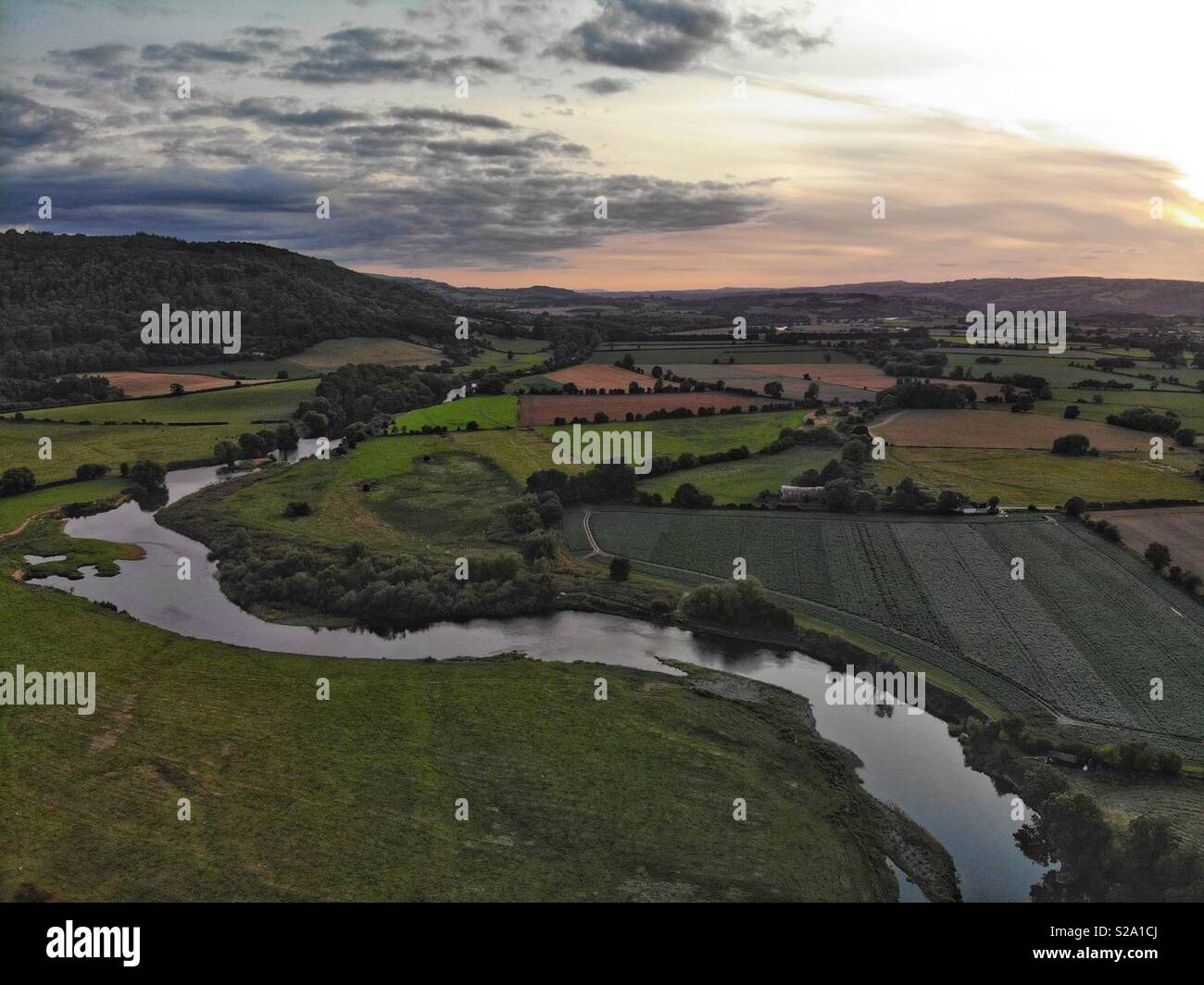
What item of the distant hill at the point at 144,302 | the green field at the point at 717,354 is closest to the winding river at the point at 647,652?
the distant hill at the point at 144,302

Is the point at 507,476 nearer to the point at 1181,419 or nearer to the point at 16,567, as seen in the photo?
the point at 16,567

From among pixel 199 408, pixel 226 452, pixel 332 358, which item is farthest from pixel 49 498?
pixel 332 358

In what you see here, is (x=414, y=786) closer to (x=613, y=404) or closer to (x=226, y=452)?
(x=226, y=452)

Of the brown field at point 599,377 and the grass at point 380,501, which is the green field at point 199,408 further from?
the brown field at point 599,377

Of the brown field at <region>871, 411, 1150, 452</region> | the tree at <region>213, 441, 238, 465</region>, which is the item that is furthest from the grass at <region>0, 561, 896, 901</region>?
the brown field at <region>871, 411, 1150, 452</region>

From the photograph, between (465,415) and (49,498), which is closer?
(49,498)

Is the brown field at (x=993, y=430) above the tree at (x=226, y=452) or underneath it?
above
